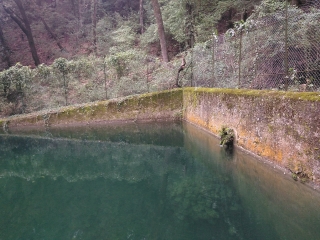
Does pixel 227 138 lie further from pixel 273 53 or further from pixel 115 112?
pixel 115 112

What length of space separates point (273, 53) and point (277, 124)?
2.50 meters

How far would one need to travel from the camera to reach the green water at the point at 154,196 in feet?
12.8

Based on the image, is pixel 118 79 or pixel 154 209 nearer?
pixel 154 209

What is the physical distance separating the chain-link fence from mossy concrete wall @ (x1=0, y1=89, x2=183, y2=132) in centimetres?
309

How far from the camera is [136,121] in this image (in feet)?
47.9

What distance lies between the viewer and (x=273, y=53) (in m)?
7.42

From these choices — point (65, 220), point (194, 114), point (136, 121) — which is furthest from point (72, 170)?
point (136, 121)

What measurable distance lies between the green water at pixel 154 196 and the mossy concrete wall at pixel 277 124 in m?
0.36

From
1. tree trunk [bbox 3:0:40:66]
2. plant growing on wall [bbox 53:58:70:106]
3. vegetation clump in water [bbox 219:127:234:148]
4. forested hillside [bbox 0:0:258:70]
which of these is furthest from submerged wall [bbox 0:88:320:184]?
tree trunk [bbox 3:0:40:66]

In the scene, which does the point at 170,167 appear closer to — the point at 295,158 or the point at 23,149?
the point at 295,158

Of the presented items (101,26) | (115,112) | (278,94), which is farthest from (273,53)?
(101,26)

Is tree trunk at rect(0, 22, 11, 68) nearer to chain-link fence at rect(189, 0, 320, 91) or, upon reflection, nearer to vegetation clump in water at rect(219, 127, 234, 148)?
chain-link fence at rect(189, 0, 320, 91)

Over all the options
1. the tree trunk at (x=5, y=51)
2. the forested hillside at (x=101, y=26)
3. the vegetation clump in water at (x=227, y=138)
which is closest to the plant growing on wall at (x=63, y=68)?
the forested hillside at (x=101, y=26)

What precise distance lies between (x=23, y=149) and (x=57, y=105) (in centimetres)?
737
